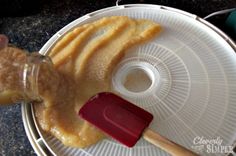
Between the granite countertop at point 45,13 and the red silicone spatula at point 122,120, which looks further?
the granite countertop at point 45,13

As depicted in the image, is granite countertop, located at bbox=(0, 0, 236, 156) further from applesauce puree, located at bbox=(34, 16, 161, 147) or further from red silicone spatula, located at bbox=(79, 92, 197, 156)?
red silicone spatula, located at bbox=(79, 92, 197, 156)

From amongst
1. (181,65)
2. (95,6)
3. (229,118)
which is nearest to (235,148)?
(229,118)

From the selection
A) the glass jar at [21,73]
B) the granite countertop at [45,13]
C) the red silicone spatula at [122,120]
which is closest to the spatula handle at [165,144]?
the red silicone spatula at [122,120]

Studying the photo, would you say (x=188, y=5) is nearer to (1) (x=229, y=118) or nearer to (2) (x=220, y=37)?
(2) (x=220, y=37)

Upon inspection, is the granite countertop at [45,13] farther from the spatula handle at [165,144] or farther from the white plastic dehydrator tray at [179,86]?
the spatula handle at [165,144]

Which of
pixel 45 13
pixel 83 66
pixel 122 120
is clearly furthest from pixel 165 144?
pixel 45 13

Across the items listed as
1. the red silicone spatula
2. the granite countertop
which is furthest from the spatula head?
the granite countertop
